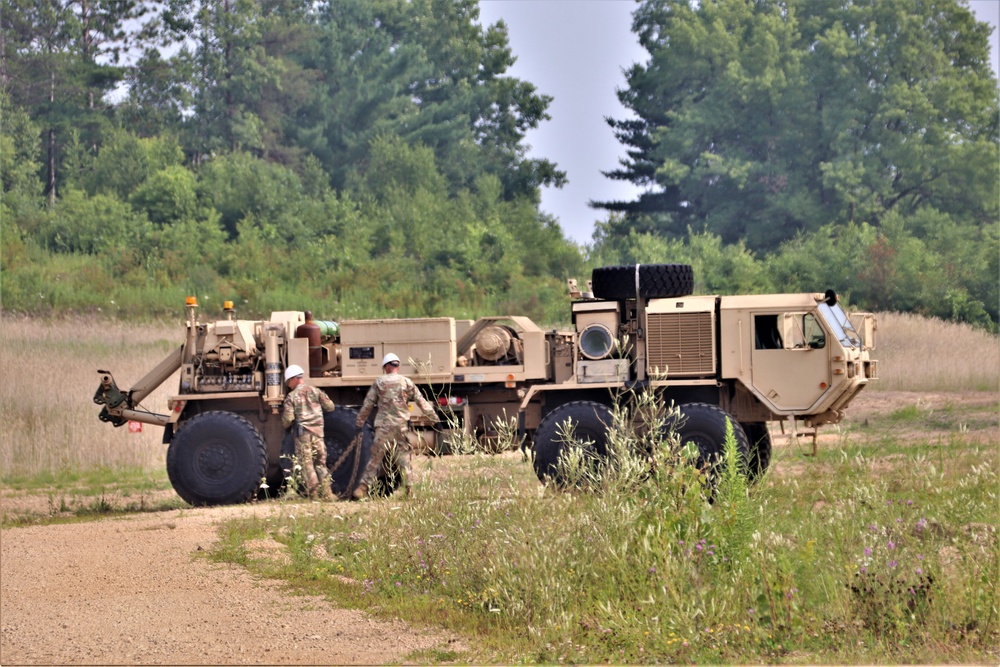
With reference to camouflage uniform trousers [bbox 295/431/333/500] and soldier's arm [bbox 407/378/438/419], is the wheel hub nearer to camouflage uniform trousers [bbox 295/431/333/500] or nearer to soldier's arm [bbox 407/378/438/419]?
camouflage uniform trousers [bbox 295/431/333/500]

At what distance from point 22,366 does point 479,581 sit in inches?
674

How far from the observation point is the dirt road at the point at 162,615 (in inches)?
309

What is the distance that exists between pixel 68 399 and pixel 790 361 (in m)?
13.8

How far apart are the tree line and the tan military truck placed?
24396 millimetres

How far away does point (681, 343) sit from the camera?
14375mm

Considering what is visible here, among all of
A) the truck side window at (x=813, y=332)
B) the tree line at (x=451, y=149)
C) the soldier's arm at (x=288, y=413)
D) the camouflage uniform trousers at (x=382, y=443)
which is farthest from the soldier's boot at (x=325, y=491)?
the tree line at (x=451, y=149)

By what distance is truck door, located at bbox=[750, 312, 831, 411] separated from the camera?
14.0 meters

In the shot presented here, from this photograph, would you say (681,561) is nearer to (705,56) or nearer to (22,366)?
(22,366)

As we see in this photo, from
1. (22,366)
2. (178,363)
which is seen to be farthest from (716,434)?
(22,366)

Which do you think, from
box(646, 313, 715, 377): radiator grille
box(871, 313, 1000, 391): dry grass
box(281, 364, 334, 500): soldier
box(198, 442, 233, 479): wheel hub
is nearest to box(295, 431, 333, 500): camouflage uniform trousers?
box(281, 364, 334, 500): soldier

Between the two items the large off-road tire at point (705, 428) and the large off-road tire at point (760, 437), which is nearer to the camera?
the large off-road tire at point (705, 428)

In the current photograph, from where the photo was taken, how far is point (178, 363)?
1623 centimetres

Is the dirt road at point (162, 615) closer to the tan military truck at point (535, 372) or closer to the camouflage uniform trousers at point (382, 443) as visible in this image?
the camouflage uniform trousers at point (382, 443)

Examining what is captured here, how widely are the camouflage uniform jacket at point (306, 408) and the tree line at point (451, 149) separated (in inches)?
1012
